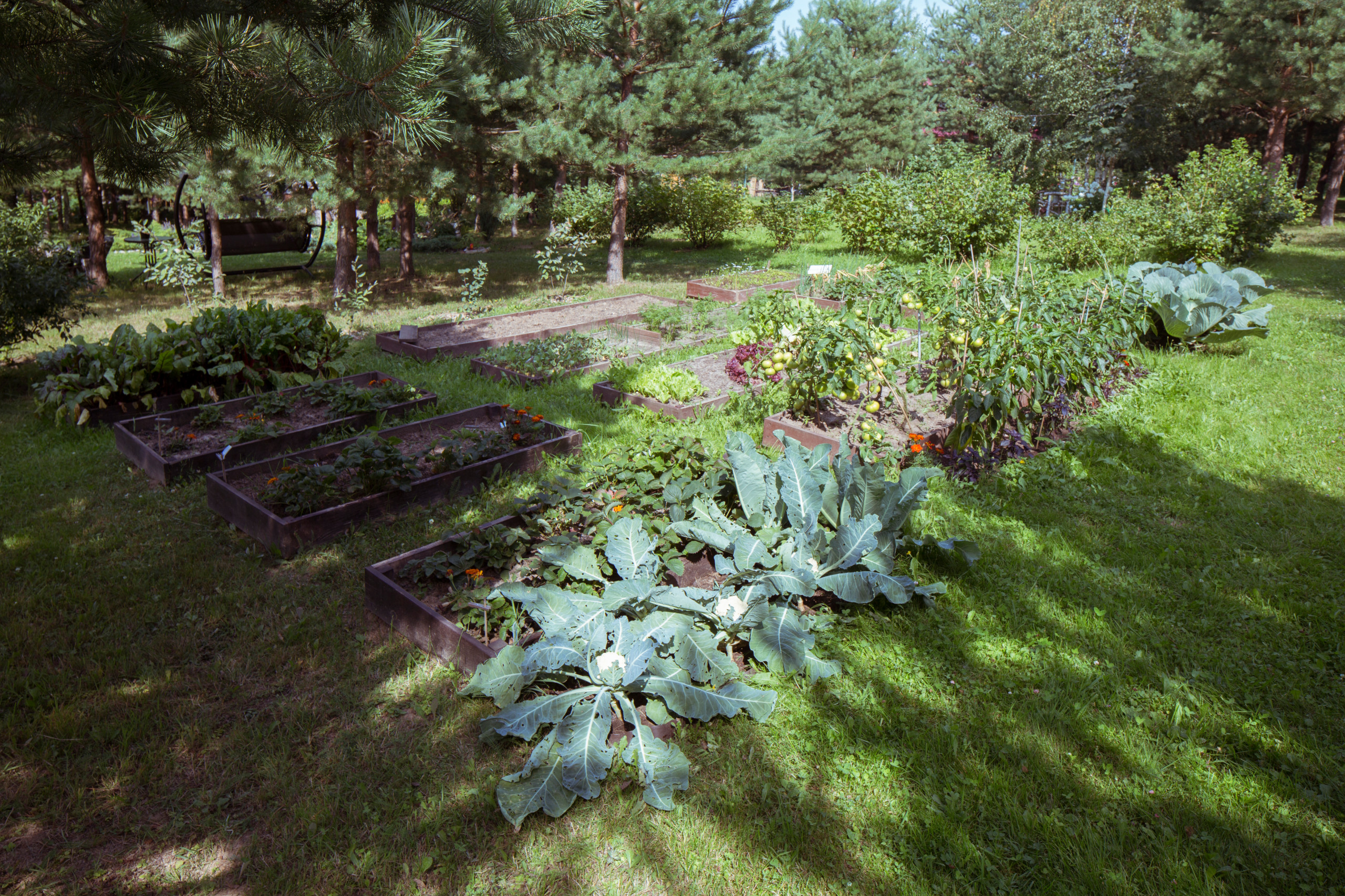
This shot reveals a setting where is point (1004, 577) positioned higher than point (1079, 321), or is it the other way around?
point (1079, 321)

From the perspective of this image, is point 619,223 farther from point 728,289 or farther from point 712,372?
point 712,372

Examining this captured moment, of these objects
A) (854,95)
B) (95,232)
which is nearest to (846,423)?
(95,232)

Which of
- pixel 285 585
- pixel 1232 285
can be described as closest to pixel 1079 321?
pixel 1232 285

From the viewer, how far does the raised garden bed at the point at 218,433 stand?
189 inches

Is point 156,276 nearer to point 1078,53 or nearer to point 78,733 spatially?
point 78,733

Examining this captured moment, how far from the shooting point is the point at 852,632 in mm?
3283

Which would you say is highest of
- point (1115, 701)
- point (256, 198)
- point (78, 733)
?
point (256, 198)

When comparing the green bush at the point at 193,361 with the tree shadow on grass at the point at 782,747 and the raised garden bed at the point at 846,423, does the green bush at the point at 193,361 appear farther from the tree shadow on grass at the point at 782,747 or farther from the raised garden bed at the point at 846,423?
the raised garden bed at the point at 846,423

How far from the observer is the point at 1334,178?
723 inches

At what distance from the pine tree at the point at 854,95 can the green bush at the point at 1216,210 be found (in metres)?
12.9

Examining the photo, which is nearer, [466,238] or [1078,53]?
[466,238]

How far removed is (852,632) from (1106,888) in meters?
1.31

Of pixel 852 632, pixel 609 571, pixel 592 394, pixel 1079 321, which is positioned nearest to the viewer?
pixel 852 632

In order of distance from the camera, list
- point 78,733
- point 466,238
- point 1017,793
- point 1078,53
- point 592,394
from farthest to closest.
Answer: point 1078,53 < point 466,238 < point 592,394 < point 78,733 < point 1017,793
